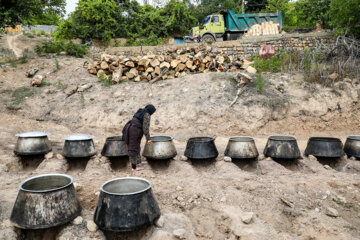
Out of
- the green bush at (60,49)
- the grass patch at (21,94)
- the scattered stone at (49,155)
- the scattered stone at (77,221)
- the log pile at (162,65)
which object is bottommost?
the scattered stone at (77,221)

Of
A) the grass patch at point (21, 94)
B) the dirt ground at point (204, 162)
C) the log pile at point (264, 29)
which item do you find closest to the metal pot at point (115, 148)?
the dirt ground at point (204, 162)

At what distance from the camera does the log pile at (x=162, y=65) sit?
927cm

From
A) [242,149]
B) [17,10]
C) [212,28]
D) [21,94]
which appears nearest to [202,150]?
[242,149]

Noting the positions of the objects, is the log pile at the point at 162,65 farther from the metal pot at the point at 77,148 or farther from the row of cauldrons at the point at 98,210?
the row of cauldrons at the point at 98,210

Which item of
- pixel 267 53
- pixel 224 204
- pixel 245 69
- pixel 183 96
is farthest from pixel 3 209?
pixel 267 53

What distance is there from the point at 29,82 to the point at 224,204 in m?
9.35

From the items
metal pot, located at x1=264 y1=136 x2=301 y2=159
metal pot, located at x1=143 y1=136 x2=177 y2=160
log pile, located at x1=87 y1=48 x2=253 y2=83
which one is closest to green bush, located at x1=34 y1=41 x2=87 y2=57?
log pile, located at x1=87 y1=48 x2=253 y2=83

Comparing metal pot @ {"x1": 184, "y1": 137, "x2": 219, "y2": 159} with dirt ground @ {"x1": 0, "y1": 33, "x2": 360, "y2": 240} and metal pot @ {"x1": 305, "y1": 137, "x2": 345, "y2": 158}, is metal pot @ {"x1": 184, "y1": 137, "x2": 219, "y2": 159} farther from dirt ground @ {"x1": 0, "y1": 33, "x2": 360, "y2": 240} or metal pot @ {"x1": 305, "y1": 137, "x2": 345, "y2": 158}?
metal pot @ {"x1": 305, "y1": 137, "x2": 345, "y2": 158}

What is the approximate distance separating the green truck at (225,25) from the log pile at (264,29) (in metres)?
0.62

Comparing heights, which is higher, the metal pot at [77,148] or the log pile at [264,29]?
the log pile at [264,29]

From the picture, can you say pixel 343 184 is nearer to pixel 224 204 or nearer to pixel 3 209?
pixel 224 204

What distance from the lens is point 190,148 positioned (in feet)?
16.1

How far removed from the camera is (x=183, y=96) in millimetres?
8047

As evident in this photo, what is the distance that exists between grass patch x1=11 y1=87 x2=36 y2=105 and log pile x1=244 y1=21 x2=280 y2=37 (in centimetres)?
1237
